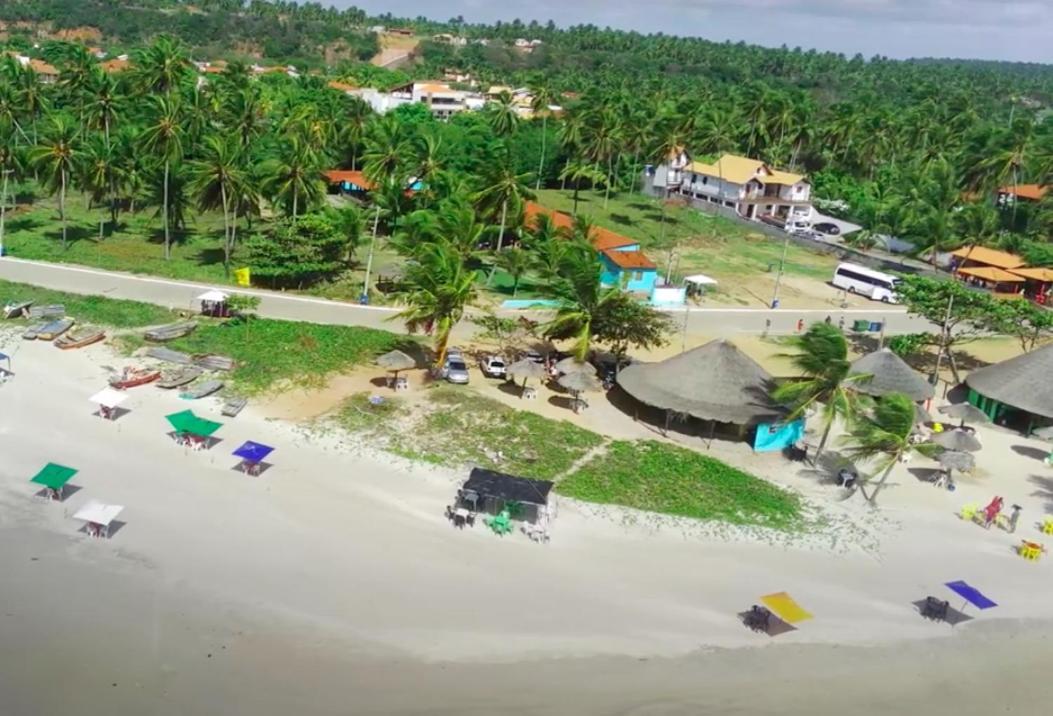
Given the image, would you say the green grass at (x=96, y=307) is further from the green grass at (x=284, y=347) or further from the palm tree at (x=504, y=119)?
the palm tree at (x=504, y=119)

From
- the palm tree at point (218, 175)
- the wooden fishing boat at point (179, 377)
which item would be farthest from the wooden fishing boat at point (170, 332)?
the palm tree at point (218, 175)

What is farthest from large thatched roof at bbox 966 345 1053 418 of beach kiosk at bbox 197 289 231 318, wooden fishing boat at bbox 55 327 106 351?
wooden fishing boat at bbox 55 327 106 351

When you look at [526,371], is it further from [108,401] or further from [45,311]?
[45,311]

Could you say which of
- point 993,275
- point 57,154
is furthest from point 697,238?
point 57,154

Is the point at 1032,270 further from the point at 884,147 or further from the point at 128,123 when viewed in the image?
the point at 128,123

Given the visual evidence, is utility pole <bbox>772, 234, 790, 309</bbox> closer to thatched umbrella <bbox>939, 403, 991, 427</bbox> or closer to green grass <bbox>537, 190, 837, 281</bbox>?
green grass <bbox>537, 190, 837, 281</bbox>

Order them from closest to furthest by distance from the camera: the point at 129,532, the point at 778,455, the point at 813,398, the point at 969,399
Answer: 1. the point at 129,532
2. the point at 813,398
3. the point at 778,455
4. the point at 969,399

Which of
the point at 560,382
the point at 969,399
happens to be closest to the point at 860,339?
the point at 969,399
